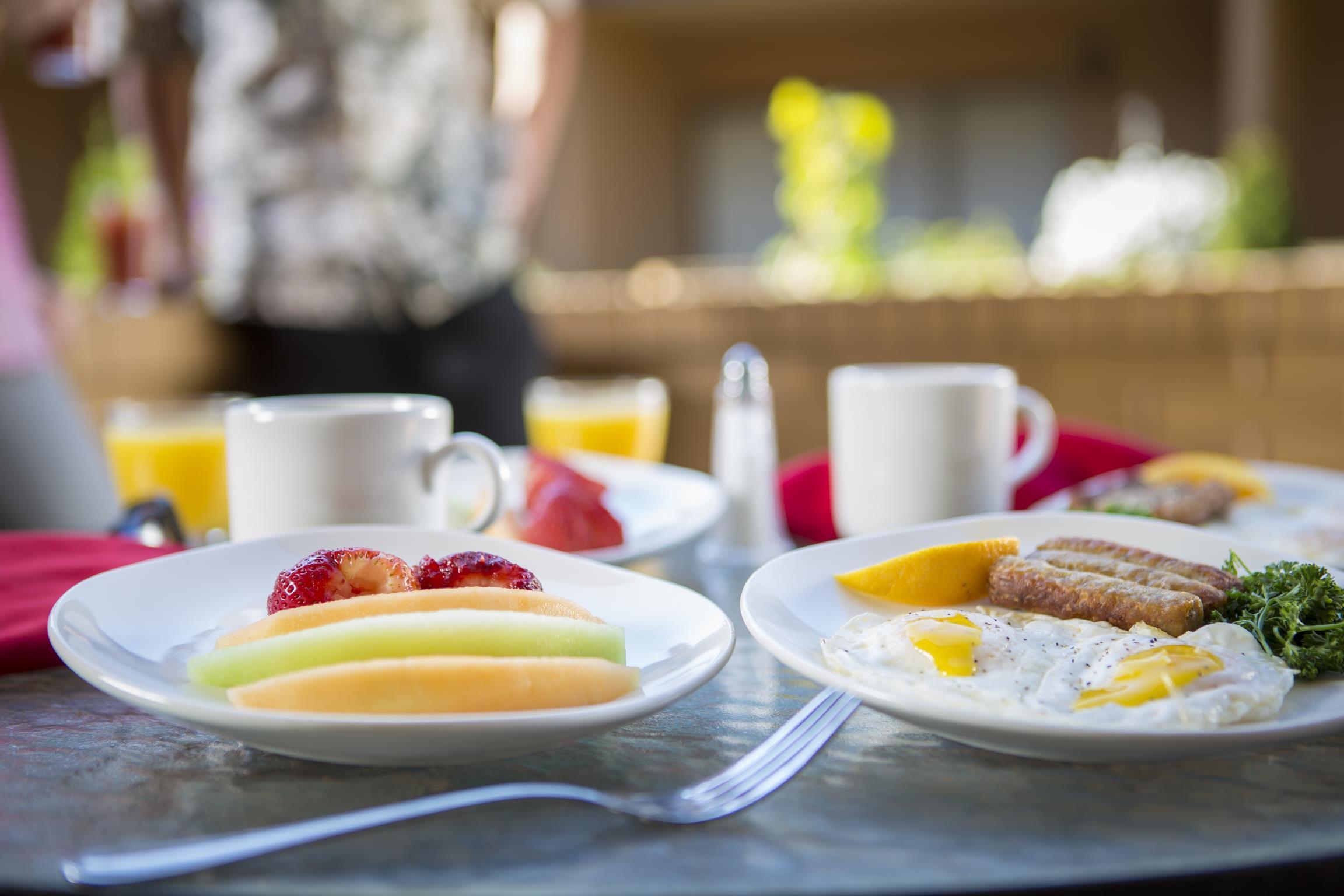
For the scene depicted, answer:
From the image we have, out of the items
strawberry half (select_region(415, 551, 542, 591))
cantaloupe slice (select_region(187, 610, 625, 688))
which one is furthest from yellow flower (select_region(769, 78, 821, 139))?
cantaloupe slice (select_region(187, 610, 625, 688))

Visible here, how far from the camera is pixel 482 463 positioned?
0.96 m

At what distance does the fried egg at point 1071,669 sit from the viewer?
0.56m

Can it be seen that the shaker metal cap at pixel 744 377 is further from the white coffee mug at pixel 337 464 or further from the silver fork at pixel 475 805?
the silver fork at pixel 475 805

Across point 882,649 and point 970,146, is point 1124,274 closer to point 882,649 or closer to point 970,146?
point 882,649

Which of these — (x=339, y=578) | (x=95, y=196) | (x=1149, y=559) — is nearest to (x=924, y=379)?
(x=1149, y=559)

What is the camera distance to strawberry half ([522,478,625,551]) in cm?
104

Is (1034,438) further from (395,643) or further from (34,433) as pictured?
(34,433)

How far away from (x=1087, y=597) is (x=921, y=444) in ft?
1.19

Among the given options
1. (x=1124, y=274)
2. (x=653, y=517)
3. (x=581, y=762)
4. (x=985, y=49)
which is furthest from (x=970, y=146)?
(x=581, y=762)

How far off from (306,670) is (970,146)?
829cm

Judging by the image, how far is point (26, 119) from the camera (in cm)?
770

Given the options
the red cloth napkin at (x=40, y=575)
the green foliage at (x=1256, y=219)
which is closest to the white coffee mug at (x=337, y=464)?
the red cloth napkin at (x=40, y=575)

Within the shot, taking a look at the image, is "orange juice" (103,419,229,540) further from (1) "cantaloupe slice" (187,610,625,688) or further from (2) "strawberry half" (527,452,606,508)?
(1) "cantaloupe slice" (187,610,625,688)

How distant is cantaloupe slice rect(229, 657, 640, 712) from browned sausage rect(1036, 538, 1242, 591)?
0.41 m
